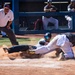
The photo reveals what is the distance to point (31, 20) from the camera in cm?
1833

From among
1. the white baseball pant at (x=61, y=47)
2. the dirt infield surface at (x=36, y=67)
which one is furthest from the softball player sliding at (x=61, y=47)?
the dirt infield surface at (x=36, y=67)

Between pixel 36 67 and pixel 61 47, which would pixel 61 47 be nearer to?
pixel 61 47

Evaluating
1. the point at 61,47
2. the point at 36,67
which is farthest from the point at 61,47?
the point at 36,67

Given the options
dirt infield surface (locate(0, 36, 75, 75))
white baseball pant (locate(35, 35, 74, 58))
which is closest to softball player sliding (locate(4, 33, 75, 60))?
white baseball pant (locate(35, 35, 74, 58))

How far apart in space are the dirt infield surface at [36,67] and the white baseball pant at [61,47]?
1.15 ft

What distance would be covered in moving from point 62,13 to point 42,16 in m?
1.06

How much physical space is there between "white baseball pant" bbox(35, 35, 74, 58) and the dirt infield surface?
0.35m

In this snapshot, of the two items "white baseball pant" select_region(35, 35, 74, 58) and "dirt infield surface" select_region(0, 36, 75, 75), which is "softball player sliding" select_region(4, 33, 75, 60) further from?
"dirt infield surface" select_region(0, 36, 75, 75)

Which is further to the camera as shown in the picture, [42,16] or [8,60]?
[42,16]

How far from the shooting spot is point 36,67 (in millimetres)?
7605

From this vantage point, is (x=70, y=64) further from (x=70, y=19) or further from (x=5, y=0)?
(x=5, y=0)

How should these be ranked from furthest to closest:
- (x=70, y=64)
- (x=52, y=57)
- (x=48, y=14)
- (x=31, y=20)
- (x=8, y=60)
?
(x=31, y=20)
(x=48, y=14)
(x=52, y=57)
(x=8, y=60)
(x=70, y=64)

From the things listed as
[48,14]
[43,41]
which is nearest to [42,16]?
[48,14]

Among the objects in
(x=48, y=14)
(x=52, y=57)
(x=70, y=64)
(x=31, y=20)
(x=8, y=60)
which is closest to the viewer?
(x=70, y=64)
